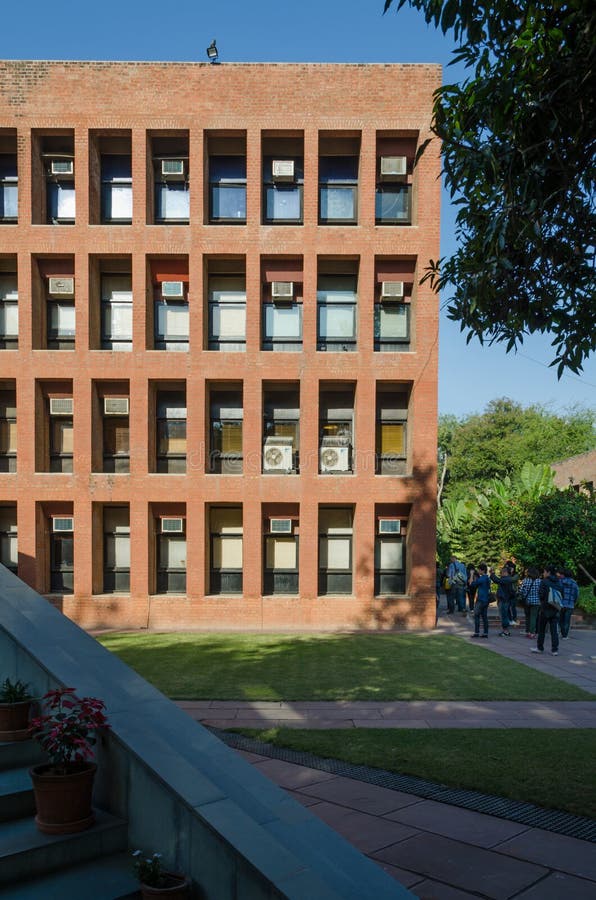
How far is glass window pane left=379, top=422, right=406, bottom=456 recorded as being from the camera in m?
19.4

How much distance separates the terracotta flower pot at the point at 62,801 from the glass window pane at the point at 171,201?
17.8 m

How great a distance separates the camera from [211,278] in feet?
64.2

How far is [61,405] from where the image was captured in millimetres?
19078

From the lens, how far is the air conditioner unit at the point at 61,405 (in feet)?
62.6

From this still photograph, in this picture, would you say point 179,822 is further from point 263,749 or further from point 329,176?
point 329,176

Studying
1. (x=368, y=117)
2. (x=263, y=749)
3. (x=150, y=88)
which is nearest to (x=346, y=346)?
(x=368, y=117)

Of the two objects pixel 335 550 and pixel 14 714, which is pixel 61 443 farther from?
pixel 14 714

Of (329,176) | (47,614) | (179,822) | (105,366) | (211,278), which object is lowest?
(179,822)

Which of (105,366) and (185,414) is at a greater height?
(105,366)

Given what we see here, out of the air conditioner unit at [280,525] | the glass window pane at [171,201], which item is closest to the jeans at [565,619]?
the air conditioner unit at [280,525]

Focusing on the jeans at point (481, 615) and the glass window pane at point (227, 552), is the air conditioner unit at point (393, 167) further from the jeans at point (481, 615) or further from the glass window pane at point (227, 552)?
the jeans at point (481, 615)

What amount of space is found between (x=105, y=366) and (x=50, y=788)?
15.8 metres

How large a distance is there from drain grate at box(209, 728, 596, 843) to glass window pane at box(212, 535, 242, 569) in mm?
11584

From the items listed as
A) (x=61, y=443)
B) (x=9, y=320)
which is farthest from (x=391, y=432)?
(x=9, y=320)
